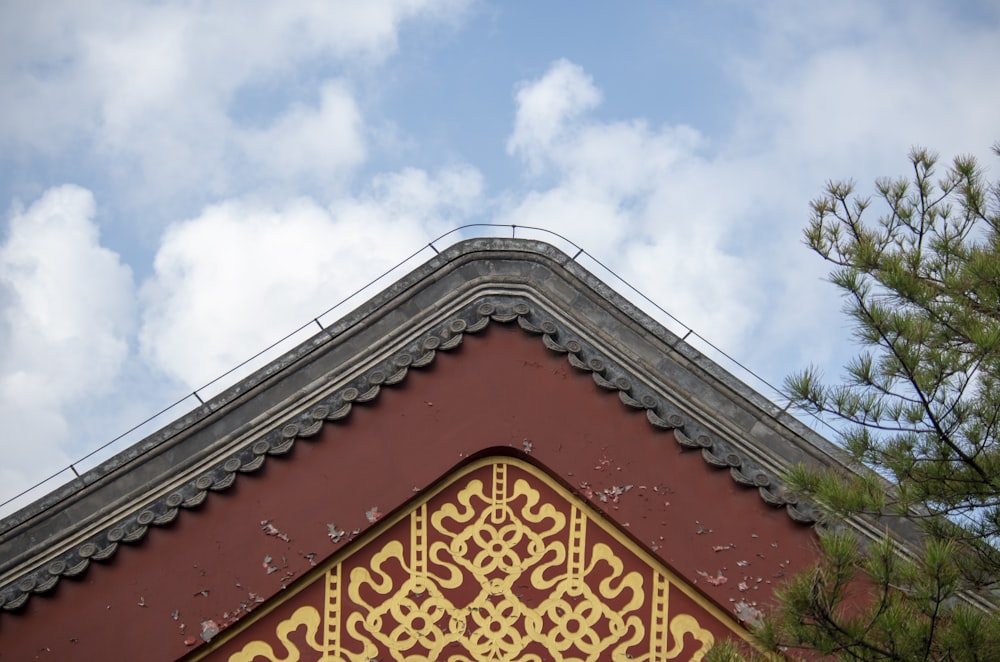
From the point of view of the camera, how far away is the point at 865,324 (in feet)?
25.3

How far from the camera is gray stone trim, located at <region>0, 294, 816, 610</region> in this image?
323 inches

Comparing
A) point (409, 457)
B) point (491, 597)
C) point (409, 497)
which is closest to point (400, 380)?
point (409, 457)

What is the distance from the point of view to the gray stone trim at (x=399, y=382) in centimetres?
820

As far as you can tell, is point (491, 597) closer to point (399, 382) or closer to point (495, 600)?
point (495, 600)

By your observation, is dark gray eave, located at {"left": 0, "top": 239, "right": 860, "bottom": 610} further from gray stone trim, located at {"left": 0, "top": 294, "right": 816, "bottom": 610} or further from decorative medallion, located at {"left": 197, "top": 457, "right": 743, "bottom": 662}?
decorative medallion, located at {"left": 197, "top": 457, "right": 743, "bottom": 662}

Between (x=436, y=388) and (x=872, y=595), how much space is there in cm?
293

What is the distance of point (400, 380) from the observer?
8.59m

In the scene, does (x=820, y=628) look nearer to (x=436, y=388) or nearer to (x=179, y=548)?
(x=436, y=388)

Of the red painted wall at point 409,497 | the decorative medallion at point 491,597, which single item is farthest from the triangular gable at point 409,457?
the decorative medallion at point 491,597

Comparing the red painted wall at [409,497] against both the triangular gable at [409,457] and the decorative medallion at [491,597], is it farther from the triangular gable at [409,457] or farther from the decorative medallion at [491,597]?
the decorative medallion at [491,597]

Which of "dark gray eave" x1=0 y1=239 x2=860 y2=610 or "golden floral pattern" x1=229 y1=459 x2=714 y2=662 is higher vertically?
"dark gray eave" x1=0 y1=239 x2=860 y2=610

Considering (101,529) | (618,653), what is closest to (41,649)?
(101,529)

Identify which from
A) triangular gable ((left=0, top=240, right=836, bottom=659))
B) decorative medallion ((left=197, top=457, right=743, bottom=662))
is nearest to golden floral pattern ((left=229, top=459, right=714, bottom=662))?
decorative medallion ((left=197, top=457, right=743, bottom=662))

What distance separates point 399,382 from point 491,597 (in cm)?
147
